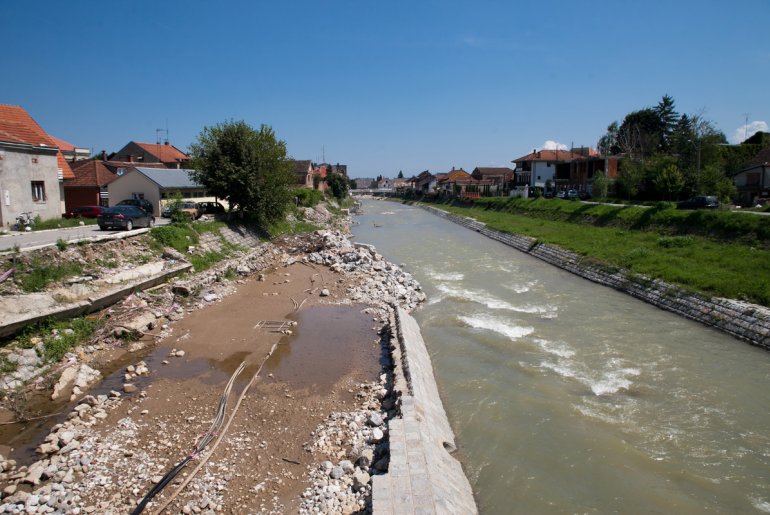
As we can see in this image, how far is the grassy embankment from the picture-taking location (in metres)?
18.8

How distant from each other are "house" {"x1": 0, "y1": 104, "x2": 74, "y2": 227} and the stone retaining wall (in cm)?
3073

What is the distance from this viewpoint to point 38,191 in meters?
26.4

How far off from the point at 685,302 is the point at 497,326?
316 inches

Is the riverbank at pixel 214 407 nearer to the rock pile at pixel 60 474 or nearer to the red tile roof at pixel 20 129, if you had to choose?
the rock pile at pixel 60 474

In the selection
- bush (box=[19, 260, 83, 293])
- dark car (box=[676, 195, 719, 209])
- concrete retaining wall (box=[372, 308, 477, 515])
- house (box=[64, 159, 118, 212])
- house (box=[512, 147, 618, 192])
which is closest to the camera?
concrete retaining wall (box=[372, 308, 477, 515])

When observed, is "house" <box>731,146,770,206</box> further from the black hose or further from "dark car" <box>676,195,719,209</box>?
the black hose

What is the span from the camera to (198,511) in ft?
23.9

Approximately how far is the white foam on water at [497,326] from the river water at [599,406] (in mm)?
75

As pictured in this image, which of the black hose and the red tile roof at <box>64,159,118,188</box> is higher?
the red tile roof at <box>64,159,118,188</box>

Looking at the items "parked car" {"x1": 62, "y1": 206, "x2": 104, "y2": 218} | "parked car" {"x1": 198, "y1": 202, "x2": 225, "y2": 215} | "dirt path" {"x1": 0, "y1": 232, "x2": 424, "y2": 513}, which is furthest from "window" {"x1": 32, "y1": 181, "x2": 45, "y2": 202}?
"dirt path" {"x1": 0, "y1": 232, "x2": 424, "y2": 513}

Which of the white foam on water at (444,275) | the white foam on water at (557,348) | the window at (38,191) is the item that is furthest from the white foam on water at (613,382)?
the window at (38,191)

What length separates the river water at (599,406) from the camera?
8289mm

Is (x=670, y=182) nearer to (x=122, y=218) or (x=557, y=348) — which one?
(x=557, y=348)

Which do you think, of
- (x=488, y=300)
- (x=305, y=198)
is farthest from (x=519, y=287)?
(x=305, y=198)
